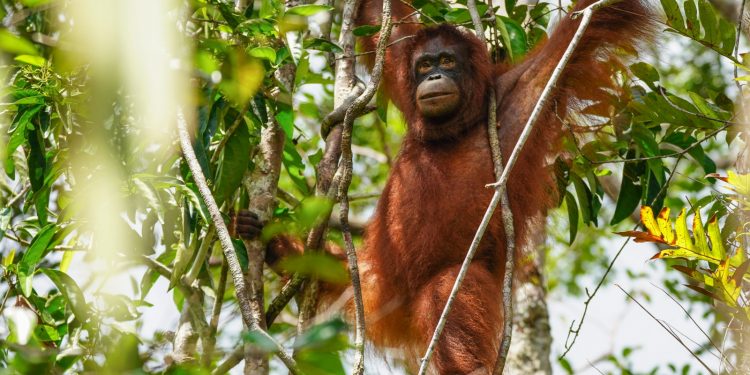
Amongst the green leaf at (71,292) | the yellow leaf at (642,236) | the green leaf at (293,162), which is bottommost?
the green leaf at (71,292)

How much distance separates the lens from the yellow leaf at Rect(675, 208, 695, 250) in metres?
3.14

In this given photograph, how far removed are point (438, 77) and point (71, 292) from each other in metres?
2.67

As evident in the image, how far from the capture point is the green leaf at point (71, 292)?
3.74m

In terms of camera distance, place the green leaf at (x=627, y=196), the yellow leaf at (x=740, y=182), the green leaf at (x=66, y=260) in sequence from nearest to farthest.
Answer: the yellow leaf at (x=740, y=182) → the green leaf at (x=66, y=260) → the green leaf at (x=627, y=196)

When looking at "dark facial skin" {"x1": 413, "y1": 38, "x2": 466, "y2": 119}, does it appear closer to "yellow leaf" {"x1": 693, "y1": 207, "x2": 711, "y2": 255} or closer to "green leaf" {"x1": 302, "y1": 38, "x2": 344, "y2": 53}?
"green leaf" {"x1": 302, "y1": 38, "x2": 344, "y2": 53}

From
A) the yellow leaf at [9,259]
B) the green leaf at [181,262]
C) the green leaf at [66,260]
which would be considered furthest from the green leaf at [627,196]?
the yellow leaf at [9,259]

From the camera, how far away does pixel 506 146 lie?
201 inches

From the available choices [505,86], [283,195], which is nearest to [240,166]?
[283,195]

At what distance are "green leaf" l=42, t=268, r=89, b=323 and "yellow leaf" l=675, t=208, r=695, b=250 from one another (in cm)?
258

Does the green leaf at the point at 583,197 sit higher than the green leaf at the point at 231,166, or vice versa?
the green leaf at the point at 231,166

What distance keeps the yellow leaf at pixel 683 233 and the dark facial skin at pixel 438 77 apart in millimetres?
2296

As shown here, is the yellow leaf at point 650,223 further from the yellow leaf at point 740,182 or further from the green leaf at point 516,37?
the green leaf at point 516,37

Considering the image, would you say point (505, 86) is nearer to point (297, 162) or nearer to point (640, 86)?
point (640, 86)

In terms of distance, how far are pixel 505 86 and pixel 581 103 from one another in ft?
1.67
